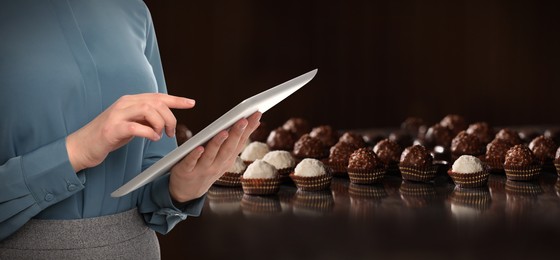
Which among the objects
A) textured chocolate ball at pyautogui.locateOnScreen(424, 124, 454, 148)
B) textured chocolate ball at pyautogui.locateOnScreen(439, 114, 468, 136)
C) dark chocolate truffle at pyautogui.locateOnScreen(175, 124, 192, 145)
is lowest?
textured chocolate ball at pyautogui.locateOnScreen(439, 114, 468, 136)

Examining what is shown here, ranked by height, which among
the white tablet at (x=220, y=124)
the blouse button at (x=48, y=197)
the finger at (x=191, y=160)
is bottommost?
the blouse button at (x=48, y=197)

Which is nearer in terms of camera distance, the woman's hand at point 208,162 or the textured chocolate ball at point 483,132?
the woman's hand at point 208,162

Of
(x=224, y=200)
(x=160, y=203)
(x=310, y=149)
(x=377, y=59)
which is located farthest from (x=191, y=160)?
(x=377, y=59)

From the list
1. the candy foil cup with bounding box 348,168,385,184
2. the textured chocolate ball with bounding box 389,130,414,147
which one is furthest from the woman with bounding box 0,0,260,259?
the textured chocolate ball with bounding box 389,130,414,147

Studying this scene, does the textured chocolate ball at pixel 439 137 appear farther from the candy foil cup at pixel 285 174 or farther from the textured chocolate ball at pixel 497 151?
the candy foil cup at pixel 285 174

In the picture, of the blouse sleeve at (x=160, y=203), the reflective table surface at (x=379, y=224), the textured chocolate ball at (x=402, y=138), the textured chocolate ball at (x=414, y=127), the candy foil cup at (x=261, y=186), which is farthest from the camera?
the textured chocolate ball at (x=414, y=127)

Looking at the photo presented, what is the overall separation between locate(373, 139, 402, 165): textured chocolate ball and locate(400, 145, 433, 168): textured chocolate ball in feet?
0.36

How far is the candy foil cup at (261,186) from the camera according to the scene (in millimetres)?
2574

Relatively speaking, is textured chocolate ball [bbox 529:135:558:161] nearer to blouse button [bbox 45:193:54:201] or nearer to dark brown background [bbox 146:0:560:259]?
blouse button [bbox 45:193:54:201]

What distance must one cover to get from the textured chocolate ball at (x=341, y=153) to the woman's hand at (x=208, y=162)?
140 centimetres

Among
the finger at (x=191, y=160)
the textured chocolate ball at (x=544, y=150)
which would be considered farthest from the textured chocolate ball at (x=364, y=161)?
the finger at (x=191, y=160)

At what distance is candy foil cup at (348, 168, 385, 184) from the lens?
2.71 m

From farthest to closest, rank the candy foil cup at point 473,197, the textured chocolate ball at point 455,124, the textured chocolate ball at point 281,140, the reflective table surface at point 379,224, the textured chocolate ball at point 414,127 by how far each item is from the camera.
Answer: the textured chocolate ball at point 414,127
the textured chocolate ball at point 455,124
the textured chocolate ball at point 281,140
the candy foil cup at point 473,197
the reflective table surface at point 379,224

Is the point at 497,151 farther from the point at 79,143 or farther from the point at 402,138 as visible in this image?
the point at 79,143
